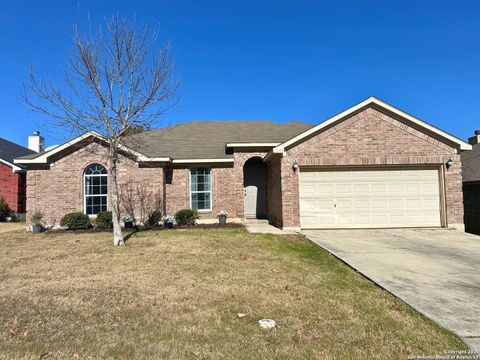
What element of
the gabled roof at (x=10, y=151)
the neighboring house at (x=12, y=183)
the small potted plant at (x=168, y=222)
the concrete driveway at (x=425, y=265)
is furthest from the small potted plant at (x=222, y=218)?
the gabled roof at (x=10, y=151)

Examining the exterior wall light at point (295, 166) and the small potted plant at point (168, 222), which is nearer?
the exterior wall light at point (295, 166)

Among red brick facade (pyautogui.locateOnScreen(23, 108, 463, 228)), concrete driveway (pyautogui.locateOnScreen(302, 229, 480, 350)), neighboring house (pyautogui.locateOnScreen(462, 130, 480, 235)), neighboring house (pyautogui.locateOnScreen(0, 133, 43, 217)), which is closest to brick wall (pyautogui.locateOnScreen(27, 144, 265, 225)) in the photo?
red brick facade (pyautogui.locateOnScreen(23, 108, 463, 228))

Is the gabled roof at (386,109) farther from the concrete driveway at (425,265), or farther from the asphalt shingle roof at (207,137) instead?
the asphalt shingle roof at (207,137)

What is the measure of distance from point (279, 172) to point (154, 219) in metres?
6.01

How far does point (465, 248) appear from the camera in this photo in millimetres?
9695

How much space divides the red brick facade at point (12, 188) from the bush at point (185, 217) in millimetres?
13739

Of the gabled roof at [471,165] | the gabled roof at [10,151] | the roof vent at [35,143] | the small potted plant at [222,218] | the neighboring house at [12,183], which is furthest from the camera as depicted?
the roof vent at [35,143]

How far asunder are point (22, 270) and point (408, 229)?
42.3 feet

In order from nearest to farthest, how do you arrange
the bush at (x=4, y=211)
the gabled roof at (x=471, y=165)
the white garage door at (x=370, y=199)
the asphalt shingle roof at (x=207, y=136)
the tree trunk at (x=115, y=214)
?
the tree trunk at (x=115, y=214) → the white garage door at (x=370, y=199) → the gabled roof at (x=471, y=165) → the asphalt shingle roof at (x=207, y=136) → the bush at (x=4, y=211)

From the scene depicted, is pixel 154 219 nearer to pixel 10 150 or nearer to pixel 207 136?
pixel 207 136

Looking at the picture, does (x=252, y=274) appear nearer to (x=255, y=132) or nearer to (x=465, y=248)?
(x=465, y=248)

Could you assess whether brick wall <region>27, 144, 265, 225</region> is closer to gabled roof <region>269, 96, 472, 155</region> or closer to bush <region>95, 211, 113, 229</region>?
bush <region>95, 211, 113, 229</region>

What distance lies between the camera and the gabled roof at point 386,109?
13.3 meters

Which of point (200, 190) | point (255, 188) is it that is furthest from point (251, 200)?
point (200, 190)
